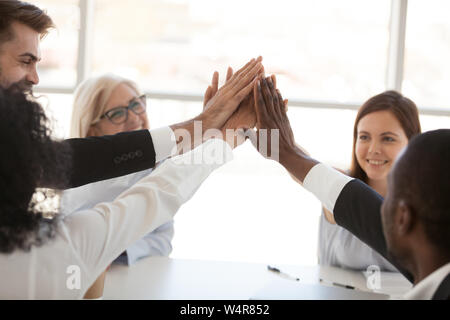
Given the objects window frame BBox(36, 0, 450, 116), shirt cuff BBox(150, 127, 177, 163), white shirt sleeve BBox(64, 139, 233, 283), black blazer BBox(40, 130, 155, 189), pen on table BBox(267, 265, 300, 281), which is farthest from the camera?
window frame BBox(36, 0, 450, 116)

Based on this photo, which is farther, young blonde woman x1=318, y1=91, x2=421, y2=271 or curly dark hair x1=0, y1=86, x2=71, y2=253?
young blonde woman x1=318, y1=91, x2=421, y2=271

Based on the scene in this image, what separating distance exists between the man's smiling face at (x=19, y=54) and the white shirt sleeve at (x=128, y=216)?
800mm

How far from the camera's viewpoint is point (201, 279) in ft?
5.45

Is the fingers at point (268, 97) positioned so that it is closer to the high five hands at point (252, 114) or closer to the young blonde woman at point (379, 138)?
the high five hands at point (252, 114)

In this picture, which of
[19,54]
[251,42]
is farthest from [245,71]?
[251,42]

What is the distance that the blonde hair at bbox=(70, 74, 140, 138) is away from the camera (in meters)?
2.40

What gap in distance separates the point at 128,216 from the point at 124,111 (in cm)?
148

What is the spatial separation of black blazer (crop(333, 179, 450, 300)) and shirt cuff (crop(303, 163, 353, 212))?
0.07ft

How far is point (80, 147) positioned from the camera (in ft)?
4.79

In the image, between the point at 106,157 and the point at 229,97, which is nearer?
the point at 106,157

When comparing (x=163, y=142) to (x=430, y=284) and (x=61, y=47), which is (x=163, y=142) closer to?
(x=430, y=284)

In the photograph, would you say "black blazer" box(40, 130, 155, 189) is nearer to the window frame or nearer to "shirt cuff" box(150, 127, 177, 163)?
"shirt cuff" box(150, 127, 177, 163)

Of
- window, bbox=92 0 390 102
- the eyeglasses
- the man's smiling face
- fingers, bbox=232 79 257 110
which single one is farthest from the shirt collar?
window, bbox=92 0 390 102
